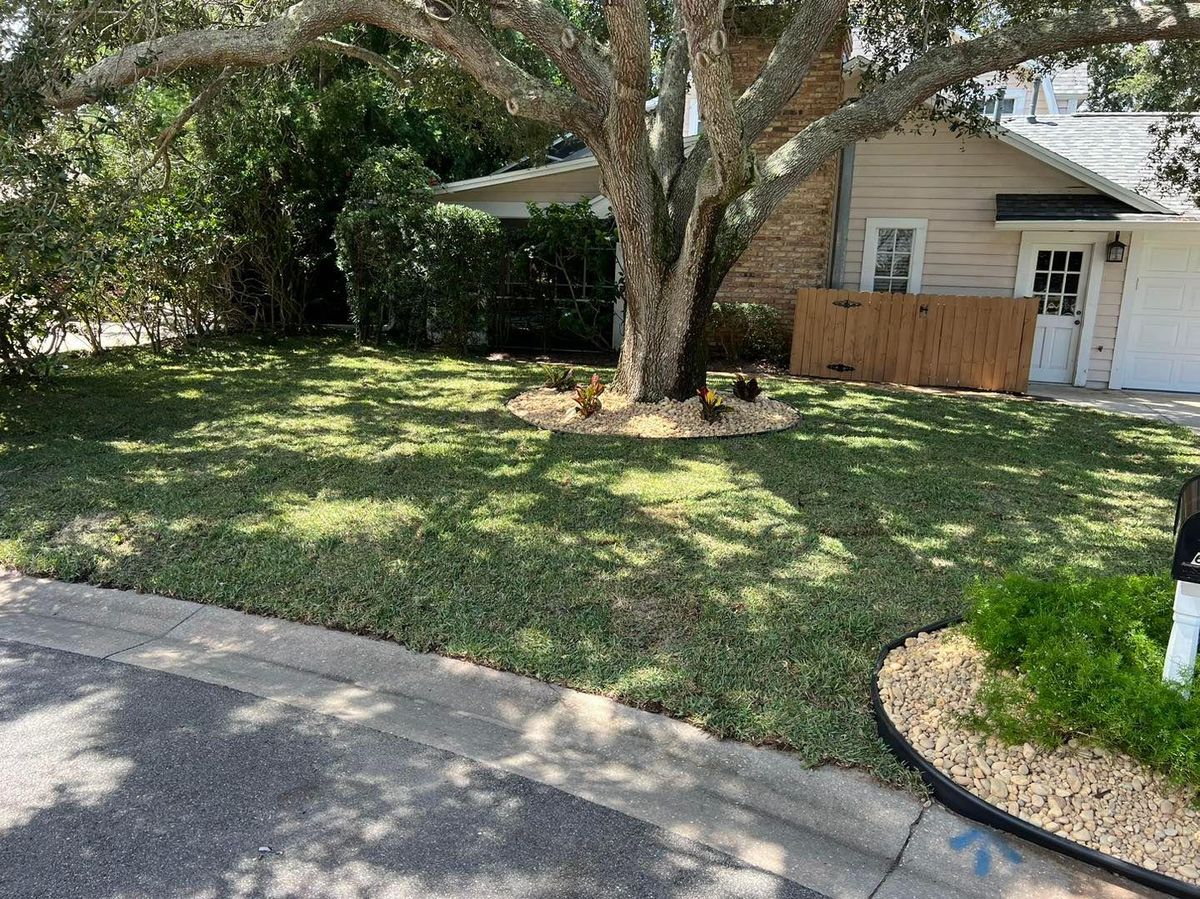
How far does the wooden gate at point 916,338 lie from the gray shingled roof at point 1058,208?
1.24m

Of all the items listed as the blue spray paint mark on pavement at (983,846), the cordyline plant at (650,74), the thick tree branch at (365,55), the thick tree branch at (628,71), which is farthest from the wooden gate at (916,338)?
the blue spray paint mark on pavement at (983,846)

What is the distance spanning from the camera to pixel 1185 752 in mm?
2717

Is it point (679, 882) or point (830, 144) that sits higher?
point (830, 144)

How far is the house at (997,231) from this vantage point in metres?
11.8

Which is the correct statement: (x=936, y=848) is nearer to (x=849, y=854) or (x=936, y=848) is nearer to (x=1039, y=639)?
(x=849, y=854)

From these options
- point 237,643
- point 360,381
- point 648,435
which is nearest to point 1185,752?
point 237,643

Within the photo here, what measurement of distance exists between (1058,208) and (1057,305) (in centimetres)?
143

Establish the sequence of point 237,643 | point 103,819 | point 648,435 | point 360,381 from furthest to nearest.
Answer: point 360,381, point 648,435, point 237,643, point 103,819

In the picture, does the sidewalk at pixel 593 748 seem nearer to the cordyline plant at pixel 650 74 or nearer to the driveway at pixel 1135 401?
the cordyline plant at pixel 650 74

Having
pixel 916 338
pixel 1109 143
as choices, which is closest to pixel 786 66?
pixel 916 338

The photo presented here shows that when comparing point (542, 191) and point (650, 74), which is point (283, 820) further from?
point (542, 191)

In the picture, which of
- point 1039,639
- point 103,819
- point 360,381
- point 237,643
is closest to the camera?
point 103,819

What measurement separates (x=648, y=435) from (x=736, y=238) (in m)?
2.12

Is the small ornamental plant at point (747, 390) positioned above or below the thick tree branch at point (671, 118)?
below
